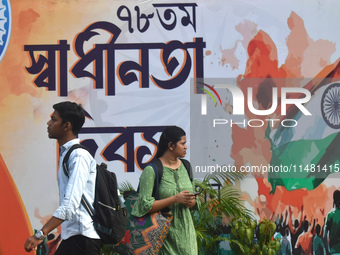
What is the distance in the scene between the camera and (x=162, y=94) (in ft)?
26.5

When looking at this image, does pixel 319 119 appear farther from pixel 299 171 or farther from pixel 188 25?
pixel 188 25

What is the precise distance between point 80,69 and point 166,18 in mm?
1145

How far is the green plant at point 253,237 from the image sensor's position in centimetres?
771

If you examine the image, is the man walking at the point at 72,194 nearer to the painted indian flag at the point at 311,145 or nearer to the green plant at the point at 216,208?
the green plant at the point at 216,208

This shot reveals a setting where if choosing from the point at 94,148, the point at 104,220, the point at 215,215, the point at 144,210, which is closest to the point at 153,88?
the point at 94,148

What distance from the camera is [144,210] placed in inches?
223

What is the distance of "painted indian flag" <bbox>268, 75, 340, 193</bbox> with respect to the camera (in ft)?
26.5

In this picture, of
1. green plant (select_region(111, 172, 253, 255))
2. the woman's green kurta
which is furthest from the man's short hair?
green plant (select_region(111, 172, 253, 255))

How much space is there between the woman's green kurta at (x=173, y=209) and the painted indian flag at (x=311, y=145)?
98.0 inches

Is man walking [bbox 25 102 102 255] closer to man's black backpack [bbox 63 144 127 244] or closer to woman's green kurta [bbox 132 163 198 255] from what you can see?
man's black backpack [bbox 63 144 127 244]

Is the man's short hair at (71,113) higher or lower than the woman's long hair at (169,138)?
higher

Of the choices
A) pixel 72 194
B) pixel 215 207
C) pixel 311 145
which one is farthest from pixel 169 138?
pixel 311 145

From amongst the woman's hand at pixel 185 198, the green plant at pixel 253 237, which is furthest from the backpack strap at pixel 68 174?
the green plant at pixel 253 237

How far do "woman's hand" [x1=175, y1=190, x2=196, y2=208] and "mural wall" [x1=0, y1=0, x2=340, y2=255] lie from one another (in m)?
2.37
